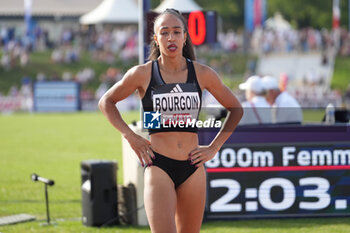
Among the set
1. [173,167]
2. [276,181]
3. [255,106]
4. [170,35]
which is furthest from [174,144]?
[255,106]

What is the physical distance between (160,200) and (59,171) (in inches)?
387

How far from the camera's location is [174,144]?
5523mm

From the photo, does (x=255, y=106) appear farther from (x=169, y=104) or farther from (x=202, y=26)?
(x=169, y=104)

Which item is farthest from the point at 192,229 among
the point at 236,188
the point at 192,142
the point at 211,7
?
the point at 211,7

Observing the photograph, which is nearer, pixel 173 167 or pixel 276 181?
pixel 173 167

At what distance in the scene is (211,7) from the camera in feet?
207

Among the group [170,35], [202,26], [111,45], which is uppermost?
[111,45]

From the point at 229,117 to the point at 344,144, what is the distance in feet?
11.7

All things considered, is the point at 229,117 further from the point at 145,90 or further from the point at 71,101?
the point at 71,101

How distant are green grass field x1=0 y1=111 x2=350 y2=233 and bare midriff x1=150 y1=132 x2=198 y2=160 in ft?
10.6

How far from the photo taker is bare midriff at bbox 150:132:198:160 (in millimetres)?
5512

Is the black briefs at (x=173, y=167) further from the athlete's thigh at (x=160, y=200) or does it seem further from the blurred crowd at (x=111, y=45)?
the blurred crowd at (x=111, y=45)

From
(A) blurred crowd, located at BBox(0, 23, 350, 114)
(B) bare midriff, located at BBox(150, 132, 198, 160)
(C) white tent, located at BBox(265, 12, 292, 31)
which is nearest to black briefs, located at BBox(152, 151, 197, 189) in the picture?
(B) bare midriff, located at BBox(150, 132, 198, 160)

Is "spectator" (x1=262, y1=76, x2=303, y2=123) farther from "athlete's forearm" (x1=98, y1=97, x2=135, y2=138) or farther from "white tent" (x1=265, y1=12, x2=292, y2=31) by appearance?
"white tent" (x1=265, y1=12, x2=292, y2=31)
